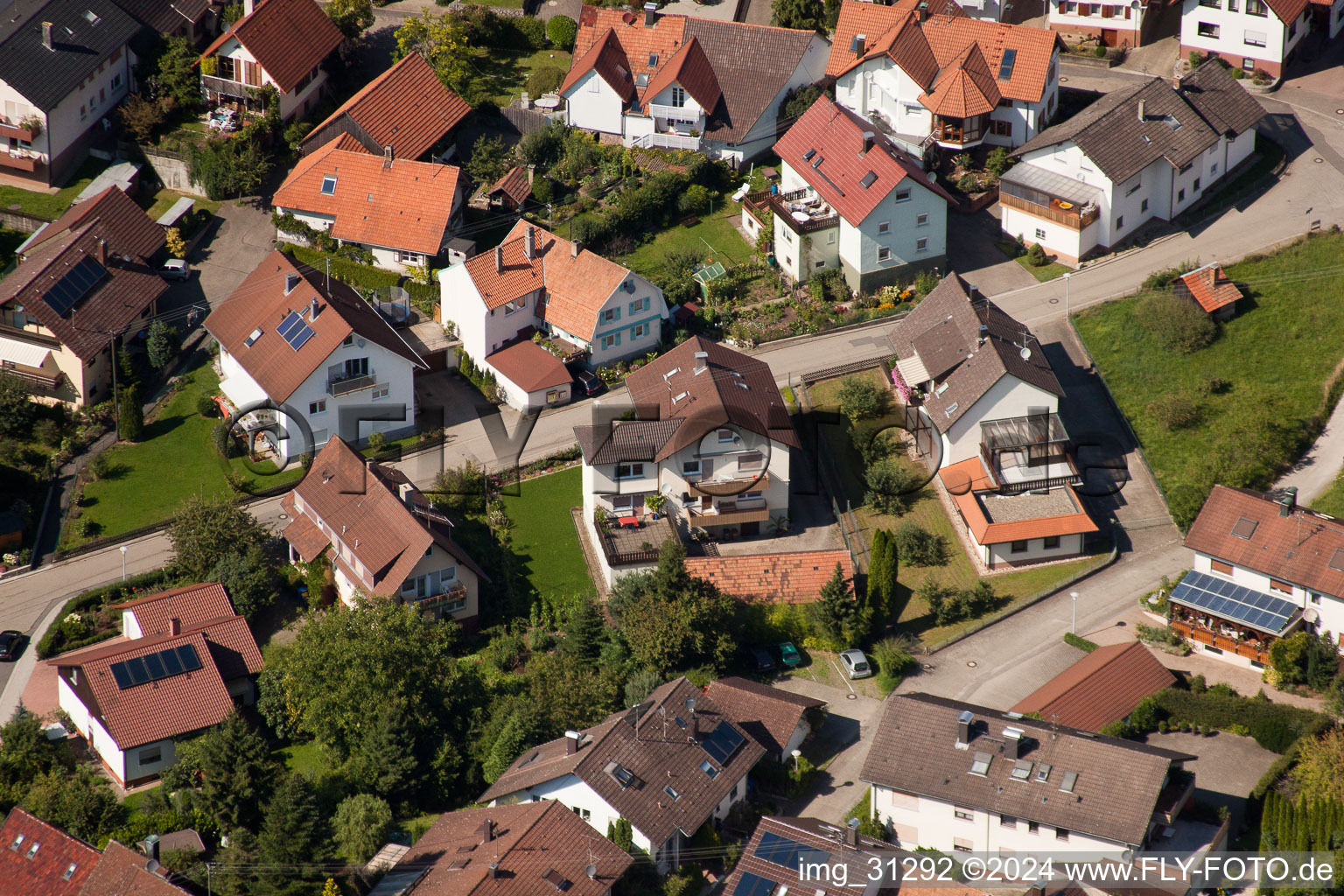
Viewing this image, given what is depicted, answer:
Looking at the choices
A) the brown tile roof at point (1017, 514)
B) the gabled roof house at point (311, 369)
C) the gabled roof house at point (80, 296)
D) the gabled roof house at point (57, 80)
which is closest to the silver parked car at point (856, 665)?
the brown tile roof at point (1017, 514)

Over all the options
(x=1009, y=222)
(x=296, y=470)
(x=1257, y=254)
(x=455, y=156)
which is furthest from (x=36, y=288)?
(x=1257, y=254)

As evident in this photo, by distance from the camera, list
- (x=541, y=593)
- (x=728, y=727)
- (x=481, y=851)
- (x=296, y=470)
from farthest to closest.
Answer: (x=296, y=470) → (x=541, y=593) → (x=728, y=727) → (x=481, y=851)

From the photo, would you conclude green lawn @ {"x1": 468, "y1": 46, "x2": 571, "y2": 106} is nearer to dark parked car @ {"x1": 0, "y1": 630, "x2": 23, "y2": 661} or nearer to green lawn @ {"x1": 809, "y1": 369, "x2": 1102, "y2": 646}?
green lawn @ {"x1": 809, "y1": 369, "x2": 1102, "y2": 646}

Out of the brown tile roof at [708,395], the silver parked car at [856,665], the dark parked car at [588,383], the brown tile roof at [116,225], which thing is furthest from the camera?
the brown tile roof at [116,225]

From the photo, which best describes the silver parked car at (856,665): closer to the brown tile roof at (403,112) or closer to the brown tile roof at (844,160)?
the brown tile roof at (844,160)

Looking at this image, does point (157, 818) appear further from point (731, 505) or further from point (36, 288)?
point (36, 288)
